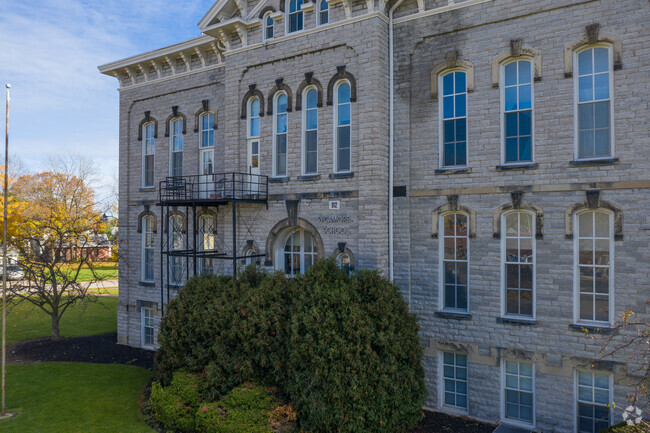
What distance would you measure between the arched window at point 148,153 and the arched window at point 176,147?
1.07 m

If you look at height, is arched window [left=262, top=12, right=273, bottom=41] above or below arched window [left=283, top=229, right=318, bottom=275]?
above

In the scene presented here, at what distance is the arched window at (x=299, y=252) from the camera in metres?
14.0

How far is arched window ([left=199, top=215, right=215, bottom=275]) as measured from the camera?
1695cm

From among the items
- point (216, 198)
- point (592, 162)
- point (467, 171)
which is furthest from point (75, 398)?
point (592, 162)

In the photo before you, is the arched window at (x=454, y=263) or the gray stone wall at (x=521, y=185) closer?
the gray stone wall at (x=521, y=185)

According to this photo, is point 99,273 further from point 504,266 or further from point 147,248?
point 504,266

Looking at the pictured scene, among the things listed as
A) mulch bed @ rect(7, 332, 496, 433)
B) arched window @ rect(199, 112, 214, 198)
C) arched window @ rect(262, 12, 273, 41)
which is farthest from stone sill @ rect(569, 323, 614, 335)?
arched window @ rect(199, 112, 214, 198)

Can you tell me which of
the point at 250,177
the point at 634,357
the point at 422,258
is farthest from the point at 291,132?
the point at 634,357

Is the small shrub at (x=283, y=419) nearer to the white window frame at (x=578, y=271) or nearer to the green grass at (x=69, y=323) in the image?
the white window frame at (x=578, y=271)

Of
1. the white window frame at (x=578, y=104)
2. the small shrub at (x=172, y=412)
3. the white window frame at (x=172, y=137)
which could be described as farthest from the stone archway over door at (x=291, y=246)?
the white window frame at (x=578, y=104)

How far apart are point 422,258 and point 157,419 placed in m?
7.62

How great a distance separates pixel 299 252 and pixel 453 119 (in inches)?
229

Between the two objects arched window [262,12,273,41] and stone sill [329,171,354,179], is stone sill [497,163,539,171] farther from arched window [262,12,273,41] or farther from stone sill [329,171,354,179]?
arched window [262,12,273,41]

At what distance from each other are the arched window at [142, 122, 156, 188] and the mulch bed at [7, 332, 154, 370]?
21.2 ft
